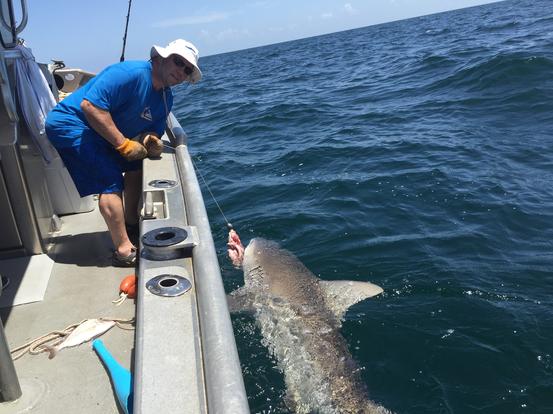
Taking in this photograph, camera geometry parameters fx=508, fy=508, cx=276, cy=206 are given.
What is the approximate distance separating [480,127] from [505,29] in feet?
56.2

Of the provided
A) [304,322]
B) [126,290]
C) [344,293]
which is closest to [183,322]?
[126,290]

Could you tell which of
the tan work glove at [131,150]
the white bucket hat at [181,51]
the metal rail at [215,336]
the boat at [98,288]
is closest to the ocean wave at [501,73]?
the boat at [98,288]

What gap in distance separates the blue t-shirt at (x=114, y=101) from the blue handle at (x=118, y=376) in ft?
5.10

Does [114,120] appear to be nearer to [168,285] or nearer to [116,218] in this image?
[116,218]

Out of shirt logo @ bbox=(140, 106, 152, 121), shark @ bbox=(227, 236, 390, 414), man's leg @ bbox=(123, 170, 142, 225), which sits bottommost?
shark @ bbox=(227, 236, 390, 414)

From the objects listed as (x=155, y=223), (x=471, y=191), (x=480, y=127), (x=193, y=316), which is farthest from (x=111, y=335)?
(x=480, y=127)

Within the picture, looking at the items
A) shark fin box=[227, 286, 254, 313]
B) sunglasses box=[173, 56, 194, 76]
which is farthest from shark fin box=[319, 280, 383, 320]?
sunglasses box=[173, 56, 194, 76]

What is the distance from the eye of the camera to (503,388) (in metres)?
3.75

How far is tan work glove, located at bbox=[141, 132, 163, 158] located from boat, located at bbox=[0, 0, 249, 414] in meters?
0.08

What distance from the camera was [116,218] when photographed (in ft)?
12.1

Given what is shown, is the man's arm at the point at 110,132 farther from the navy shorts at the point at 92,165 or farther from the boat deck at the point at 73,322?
the boat deck at the point at 73,322

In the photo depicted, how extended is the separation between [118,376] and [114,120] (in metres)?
1.99

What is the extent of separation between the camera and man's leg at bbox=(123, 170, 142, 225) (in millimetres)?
4199

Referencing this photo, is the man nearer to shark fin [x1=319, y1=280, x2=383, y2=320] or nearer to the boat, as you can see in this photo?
the boat
